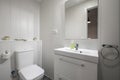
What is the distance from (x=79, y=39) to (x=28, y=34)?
1.45m

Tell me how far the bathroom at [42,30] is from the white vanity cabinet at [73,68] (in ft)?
1.10

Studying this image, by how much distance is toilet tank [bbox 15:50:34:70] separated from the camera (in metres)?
1.77

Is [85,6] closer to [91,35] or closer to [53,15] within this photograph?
[91,35]

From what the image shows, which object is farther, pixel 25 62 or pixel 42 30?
pixel 42 30

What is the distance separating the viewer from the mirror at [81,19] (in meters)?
1.44

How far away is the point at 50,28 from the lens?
2.13 metres

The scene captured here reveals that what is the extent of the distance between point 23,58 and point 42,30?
0.98 metres

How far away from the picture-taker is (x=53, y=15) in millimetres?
2041

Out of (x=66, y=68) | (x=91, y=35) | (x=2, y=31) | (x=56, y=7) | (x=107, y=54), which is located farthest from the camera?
(x=56, y=7)

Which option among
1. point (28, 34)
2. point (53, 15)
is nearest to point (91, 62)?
point (53, 15)

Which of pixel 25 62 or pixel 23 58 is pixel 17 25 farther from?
pixel 25 62

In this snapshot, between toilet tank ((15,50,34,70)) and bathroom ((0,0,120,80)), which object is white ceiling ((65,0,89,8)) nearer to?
bathroom ((0,0,120,80))

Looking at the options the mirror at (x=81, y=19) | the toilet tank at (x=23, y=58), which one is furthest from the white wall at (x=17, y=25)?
the mirror at (x=81, y=19)

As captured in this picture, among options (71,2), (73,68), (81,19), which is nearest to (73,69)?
(73,68)
